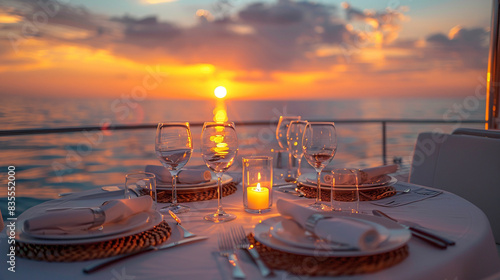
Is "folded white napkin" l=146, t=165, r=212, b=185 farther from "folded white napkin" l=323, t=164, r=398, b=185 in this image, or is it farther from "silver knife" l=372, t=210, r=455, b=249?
"silver knife" l=372, t=210, r=455, b=249

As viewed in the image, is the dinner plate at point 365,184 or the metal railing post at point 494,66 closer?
the dinner plate at point 365,184

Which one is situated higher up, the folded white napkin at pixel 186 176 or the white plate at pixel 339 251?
the folded white napkin at pixel 186 176

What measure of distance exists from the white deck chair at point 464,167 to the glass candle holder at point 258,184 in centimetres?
134

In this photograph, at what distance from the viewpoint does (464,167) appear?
1.90 metres

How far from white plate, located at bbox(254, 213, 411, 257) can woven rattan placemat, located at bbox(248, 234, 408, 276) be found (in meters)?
0.01

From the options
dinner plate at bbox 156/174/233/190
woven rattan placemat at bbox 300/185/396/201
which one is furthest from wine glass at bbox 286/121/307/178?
dinner plate at bbox 156/174/233/190

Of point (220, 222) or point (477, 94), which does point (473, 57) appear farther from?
point (220, 222)

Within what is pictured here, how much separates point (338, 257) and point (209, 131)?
0.52 m

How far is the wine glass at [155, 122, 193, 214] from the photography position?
106 cm

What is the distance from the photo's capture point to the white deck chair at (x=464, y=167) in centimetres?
178

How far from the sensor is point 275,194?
1288 mm

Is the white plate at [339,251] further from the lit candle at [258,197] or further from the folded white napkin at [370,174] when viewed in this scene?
the folded white napkin at [370,174]

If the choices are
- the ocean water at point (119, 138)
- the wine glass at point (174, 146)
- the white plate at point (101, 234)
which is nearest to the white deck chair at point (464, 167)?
the ocean water at point (119, 138)

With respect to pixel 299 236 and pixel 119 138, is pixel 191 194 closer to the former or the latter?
pixel 299 236
